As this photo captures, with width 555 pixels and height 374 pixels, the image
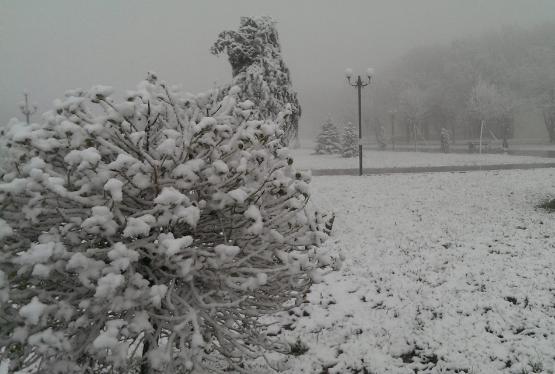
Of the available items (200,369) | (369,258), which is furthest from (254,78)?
(200,369)

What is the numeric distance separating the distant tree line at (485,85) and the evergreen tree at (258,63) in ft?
126

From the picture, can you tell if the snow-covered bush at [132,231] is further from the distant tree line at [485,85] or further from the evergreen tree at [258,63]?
the distant tree line at [485,85]

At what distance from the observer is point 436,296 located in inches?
238

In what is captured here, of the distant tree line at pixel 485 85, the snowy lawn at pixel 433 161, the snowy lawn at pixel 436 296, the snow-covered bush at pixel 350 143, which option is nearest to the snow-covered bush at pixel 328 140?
the snow-covered bush at pixel 350 143

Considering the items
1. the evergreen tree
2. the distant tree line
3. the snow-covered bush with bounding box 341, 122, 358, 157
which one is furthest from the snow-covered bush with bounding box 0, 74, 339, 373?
the distant tree line

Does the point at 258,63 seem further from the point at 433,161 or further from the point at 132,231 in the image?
the point at 433,161

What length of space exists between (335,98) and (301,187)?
360 ft

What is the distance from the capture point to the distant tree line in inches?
1839

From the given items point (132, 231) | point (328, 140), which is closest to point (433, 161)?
point (328, 140)

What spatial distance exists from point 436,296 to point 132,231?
204 inches

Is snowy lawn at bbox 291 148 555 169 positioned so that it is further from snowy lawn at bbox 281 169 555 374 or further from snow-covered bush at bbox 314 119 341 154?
snowy lawn at bbox 281 169 555 374

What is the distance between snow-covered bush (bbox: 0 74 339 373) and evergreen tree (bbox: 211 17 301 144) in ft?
30.4

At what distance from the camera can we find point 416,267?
286 inches

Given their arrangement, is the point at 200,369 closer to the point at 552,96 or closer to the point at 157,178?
the point at 157,178
